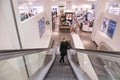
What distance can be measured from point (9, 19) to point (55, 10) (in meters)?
22.8

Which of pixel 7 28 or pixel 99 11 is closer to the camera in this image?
pixel 7 28

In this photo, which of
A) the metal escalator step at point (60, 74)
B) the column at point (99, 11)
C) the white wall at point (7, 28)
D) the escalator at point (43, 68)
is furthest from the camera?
the column at point (99, 11)

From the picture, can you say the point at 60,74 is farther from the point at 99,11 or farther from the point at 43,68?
the point at 99,11

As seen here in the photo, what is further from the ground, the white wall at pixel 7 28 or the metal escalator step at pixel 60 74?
the white wall at pixel 7 28

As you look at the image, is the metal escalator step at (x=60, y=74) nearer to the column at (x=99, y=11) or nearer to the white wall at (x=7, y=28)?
the white wall at (x=7, y=28)

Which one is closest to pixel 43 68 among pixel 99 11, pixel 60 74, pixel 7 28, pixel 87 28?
pixel 60 74

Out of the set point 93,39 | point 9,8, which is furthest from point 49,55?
point 93,39

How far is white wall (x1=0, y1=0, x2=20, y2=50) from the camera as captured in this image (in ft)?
10.00

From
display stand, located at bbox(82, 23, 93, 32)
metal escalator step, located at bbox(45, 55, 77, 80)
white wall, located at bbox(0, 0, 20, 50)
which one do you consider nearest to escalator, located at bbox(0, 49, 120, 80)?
metal escalator step, located at bbox(45, 55, 77, 80)

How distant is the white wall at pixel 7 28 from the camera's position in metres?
3.05

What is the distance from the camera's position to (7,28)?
332cm

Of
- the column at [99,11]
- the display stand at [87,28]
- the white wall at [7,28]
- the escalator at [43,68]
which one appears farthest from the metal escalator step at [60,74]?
the display stand at [87,28]

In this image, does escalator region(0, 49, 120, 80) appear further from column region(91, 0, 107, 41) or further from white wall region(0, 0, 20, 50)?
column region(91, 0, 107, 41)

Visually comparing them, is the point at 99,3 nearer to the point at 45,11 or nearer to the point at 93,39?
the point at 93,39
